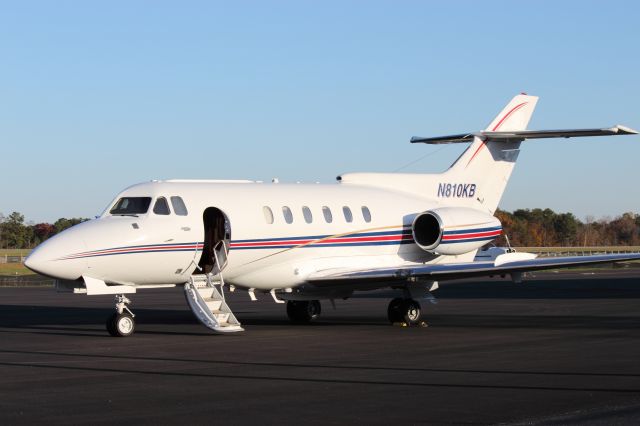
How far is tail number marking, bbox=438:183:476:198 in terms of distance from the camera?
2550cm

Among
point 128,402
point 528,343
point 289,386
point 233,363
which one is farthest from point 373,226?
point 128,402

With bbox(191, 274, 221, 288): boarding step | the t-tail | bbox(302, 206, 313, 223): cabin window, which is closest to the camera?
bbox(191, 274, 221, 288): boarding step

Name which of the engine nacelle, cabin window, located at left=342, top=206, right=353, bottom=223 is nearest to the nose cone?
cabin window, located at left=342, top=206, right=353, bottom=223

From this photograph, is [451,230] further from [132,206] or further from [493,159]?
[132,206]

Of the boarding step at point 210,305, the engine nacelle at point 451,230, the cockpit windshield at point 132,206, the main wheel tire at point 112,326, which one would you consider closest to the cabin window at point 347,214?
the engine nacelle at point 451,230

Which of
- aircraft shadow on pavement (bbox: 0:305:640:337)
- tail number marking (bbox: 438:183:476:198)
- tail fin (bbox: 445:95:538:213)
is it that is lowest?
aircraft shadow on pavement (bbox: 0:305:640:337)

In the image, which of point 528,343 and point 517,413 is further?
point 528,343

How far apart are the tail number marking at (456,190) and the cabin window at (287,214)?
484 cm

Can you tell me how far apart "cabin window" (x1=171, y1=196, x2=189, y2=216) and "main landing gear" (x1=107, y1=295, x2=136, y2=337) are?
6.78 feet

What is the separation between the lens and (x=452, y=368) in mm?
14188

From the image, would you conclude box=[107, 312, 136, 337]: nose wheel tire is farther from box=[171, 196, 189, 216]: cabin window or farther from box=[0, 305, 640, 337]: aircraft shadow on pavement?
box=[171, 196, 189, 216]: cabin window

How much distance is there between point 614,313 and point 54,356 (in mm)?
14830

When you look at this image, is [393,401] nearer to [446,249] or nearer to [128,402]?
[128,402]

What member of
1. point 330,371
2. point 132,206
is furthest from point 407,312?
point 330,371
